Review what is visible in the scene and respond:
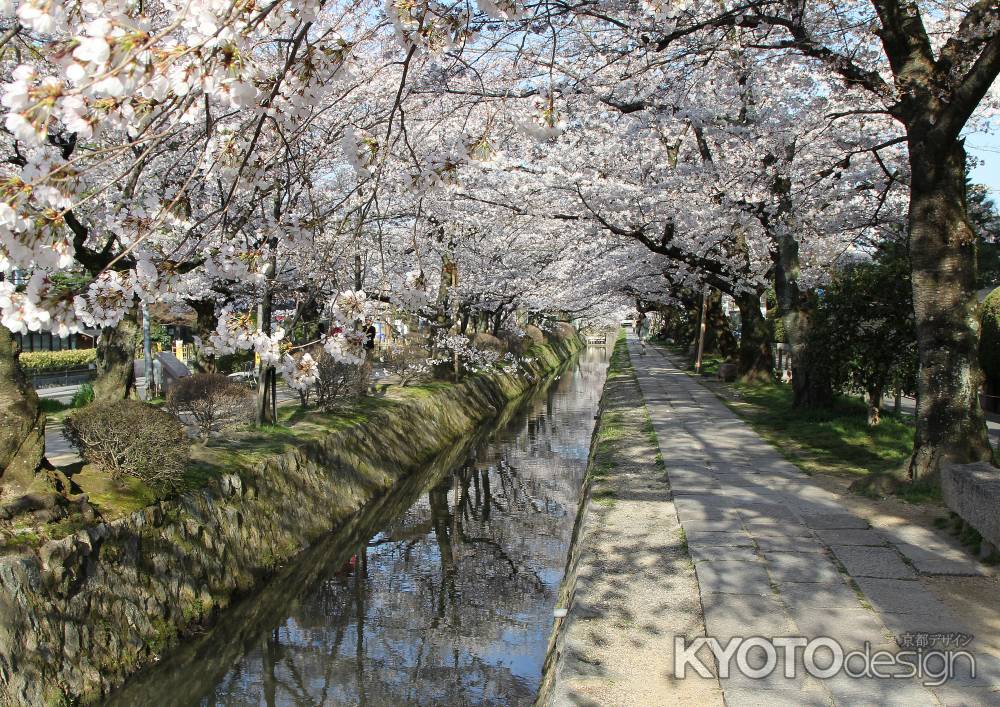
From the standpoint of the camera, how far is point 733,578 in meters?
5.84

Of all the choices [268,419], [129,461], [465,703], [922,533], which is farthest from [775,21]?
[268,419]

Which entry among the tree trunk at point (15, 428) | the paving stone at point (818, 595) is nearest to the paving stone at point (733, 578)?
the paving stone at point (818, 595)

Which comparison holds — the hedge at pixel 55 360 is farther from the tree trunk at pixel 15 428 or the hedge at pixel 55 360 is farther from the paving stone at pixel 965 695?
the paving stone at pixel 965 695

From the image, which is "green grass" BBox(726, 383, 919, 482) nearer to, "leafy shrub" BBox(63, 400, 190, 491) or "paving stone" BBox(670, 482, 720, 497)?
"paving stone" BBox(670, 482, 720, 497)

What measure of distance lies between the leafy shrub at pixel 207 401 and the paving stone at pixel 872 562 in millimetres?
8794

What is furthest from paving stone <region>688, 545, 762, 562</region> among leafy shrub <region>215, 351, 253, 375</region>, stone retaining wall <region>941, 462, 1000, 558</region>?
leafy shrub <region>215, 351, 253, 375</region>

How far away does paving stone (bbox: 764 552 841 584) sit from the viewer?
5785mm

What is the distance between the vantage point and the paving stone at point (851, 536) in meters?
6.62

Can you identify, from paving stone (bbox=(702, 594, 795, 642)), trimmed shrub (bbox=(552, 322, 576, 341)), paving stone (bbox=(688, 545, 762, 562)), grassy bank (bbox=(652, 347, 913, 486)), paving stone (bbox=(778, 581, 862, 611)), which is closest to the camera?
paving stone (bbox=(702, 594, 795, 642))

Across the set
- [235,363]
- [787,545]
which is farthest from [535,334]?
[787,545]

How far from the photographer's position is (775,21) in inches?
328

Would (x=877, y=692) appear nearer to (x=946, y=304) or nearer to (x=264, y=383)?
(x=946, y=304)

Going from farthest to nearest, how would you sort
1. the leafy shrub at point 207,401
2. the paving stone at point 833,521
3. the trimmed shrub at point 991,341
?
1. the trimmed shrub at point 991,341
2. the leafy shrub at point 207,401
3. the paving stone at point 833,521

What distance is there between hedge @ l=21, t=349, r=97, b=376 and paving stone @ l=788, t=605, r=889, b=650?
1077 inches
